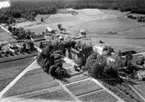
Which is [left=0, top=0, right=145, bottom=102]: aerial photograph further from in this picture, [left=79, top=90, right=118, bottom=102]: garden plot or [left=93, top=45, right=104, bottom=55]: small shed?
[left=93, top=45, right=104, bottom=55]: small shed

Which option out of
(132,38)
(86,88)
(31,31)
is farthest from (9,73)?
(132,38)

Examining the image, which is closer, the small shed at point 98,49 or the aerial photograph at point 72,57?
the aerial photograph at point 72,57

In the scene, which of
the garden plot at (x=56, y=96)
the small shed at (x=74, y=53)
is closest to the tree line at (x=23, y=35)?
the small shed at (x=74, y=53)

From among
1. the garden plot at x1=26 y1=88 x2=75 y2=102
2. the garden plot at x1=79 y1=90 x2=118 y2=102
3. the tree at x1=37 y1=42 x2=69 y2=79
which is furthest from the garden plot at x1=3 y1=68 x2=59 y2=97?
the garden plot at x1=79 y1=90 x2=118 y2=102

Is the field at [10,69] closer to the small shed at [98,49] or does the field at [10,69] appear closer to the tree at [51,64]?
the tree at [51,64]

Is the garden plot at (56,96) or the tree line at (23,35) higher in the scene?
the tree line at (23,35)

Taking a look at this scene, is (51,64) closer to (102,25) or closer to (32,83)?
(32,83)

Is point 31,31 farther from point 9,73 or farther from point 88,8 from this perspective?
point 88,8
